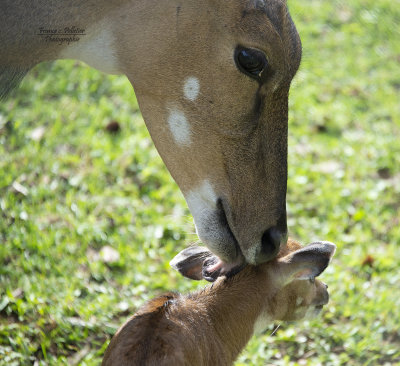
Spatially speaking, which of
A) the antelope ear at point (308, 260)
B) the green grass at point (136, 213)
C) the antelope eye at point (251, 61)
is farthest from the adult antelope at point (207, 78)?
the green grass at point (136, 213)

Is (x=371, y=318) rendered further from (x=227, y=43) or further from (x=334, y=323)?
(x=227, y=43)

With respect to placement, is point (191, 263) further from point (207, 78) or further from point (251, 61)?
point (251, 61)

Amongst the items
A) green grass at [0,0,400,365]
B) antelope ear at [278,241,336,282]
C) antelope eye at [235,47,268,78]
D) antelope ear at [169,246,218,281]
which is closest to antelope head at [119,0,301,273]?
antelope eye at [235,47,268,78]

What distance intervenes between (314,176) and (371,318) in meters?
1.79

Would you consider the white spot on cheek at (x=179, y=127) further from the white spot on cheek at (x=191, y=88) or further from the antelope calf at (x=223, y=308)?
the antelope calf at (x=223, y=308)

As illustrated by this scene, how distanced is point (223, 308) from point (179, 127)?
1.13 m

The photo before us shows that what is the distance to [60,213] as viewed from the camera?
215 inches

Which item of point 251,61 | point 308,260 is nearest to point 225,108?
point 251,61

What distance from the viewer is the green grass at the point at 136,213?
460 centimetres

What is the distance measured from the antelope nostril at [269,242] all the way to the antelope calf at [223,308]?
247 millimetres

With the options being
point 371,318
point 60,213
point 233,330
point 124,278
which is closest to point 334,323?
point 371,318

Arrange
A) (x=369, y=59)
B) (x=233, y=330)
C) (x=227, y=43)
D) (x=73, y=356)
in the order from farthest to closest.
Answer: (x=369, y=59) < (x=73, y=356) < (x=233, y=330) < (x=227, y=43)

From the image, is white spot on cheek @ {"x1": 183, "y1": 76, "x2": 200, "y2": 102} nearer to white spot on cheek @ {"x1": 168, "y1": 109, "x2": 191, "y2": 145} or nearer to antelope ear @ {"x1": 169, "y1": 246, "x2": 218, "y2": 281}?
white spot on cheek @ {"x1": 168, "y1": 109, "x2": 191, "y2": 145}

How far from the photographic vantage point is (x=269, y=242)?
12.3 feet
